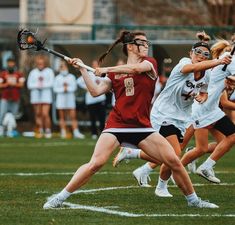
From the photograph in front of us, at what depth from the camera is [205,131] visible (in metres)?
16.4

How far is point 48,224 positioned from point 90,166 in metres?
1.18

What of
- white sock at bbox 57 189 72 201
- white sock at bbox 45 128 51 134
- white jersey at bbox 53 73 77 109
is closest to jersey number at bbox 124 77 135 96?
white sock at bbox 57 189 72 201

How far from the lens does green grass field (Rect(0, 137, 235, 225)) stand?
12.0 metres

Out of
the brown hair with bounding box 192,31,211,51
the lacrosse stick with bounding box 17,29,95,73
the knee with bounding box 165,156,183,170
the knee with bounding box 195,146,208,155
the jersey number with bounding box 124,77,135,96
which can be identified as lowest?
the knee with bounding box 195,146,208,155

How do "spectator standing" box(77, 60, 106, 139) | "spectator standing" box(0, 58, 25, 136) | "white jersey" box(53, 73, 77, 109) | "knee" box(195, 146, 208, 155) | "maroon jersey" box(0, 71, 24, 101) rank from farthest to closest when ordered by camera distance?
"maroon jersey" box(0, 71, 24, 101)
"spectator standing" box(0, 58, 25, 136)
"white jersey" box(53, 73, 77, 109)
"spectator standing" box(77, 60, 106, 139)
"knee" box(195, 146, 208, 155)

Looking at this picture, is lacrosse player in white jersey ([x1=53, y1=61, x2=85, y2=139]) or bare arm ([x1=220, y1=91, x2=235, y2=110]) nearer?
bare arm ([x1=220, y1=91, x2=235, y2=110])

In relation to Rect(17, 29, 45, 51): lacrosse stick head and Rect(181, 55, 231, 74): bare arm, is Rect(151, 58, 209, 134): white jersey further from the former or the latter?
Rect(17, 29, 45, 51): lacrosse stick head

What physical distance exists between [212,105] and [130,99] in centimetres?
375

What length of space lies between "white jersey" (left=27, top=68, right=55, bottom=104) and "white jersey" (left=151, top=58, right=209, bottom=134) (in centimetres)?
1604

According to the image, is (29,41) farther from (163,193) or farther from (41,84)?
(41,84)

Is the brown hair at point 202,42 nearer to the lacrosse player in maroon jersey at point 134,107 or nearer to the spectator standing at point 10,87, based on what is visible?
the lacrosse player in maroon jersey at point 134,107

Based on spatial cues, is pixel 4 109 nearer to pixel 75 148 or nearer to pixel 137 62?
pixel 75 148

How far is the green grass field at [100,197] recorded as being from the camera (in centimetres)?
1198

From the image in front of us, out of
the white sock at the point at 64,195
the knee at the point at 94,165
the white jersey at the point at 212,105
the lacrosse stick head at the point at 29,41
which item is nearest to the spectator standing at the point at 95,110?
the white jersey at the point at 212,105
